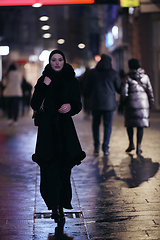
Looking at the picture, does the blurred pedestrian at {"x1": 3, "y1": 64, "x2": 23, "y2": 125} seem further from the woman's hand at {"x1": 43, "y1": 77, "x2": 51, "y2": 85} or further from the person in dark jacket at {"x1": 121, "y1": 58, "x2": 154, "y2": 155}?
the woman's hand at {"x1": 43, "y1": 77, "x2": 51, "y2": 85}

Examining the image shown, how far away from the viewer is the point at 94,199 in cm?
599

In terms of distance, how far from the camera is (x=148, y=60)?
71.3 feet

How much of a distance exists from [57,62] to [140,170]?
3308 millimetres

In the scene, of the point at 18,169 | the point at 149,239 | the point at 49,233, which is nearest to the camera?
the point at 149,239

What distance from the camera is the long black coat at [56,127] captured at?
198 inches

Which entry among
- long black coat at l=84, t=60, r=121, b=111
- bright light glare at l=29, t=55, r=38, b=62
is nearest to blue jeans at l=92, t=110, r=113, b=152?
long black coat at l=84, t=60, r=121, b=111

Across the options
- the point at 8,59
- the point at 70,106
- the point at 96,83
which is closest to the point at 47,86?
the point at 70,106

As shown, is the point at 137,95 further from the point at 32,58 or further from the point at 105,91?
the point at 32,58

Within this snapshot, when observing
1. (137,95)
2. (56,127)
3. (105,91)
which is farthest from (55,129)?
(105,91)

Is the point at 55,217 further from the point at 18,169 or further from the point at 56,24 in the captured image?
the point at 56,24

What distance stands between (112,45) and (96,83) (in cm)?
2464

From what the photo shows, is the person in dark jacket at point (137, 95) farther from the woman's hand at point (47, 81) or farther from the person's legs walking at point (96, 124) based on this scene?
the woman's hand at point (47, 81)

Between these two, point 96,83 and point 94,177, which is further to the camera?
point 96,83

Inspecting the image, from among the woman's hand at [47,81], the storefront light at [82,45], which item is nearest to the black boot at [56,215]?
the woman's hand at [47,81]
